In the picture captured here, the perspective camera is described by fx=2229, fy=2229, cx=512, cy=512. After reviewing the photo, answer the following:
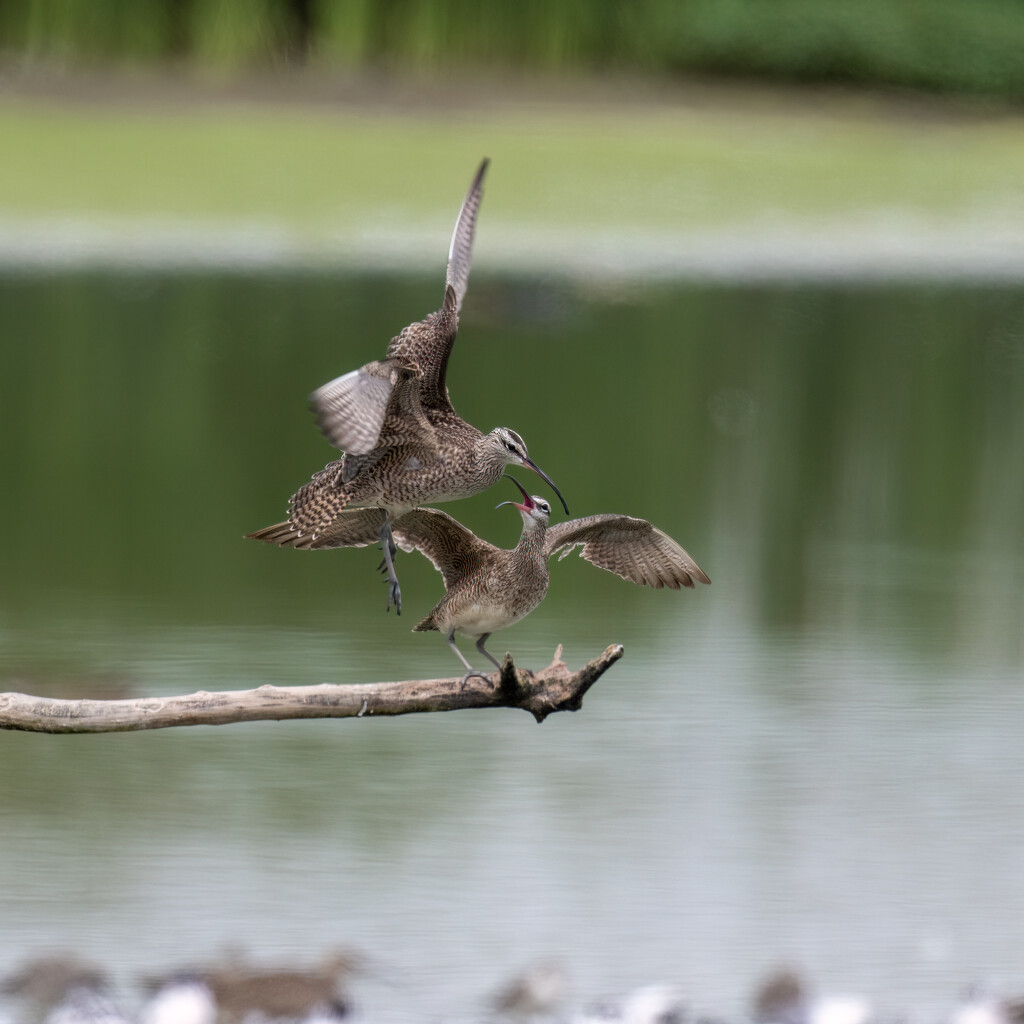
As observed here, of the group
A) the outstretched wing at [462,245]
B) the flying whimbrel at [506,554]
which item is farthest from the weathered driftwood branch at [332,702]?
the outstretched wing at [462,245]

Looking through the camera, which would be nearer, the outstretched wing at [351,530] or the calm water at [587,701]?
the outstretched wing at [351,530]

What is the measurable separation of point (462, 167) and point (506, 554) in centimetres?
2075

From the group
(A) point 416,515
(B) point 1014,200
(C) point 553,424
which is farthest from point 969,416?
(A) point 416,515

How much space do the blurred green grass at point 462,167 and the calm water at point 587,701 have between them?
660cm

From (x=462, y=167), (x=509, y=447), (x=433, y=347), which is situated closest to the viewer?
(x=509, y=447)

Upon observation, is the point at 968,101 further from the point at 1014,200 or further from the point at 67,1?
the point at 67,1

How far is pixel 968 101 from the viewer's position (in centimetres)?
3038

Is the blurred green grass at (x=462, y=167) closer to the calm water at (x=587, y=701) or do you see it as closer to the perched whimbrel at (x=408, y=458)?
the calm water at (x=587, y=701)

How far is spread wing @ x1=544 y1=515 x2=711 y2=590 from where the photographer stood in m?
6.19

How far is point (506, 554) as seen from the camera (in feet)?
19.9

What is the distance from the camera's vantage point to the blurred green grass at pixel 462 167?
2556cm

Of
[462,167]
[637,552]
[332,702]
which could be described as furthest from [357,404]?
[462,167]

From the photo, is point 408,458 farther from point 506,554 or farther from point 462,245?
point 462,245

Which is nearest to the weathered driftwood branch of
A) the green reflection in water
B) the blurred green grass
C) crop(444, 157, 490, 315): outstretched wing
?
crop(444, 157, 490, 315): outstretched wing
